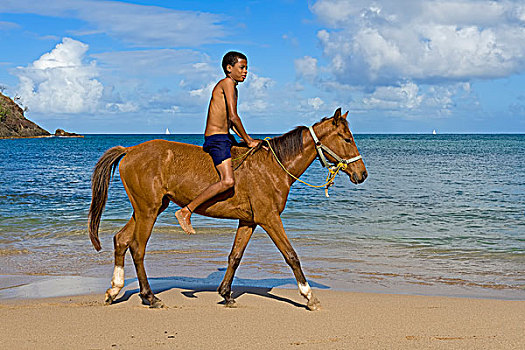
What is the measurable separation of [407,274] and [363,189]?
14398 millimetres

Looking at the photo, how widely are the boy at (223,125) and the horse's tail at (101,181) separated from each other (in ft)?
3.84

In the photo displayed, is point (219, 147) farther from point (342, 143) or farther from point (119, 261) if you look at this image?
point (119, 261)

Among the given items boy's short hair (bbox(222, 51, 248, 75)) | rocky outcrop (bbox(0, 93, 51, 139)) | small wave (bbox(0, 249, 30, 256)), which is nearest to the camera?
boy's short hair (bbox(222, 51, 248, 75))

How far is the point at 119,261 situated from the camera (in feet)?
20.6

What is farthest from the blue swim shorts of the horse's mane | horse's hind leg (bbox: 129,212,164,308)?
horse's hind leg (bbox: 129,212,164,308)

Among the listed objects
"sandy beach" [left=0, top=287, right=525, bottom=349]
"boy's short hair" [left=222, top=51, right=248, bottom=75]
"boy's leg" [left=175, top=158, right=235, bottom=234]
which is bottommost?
"sandy beach" [left=0, top=287, right=525, bottom=349]

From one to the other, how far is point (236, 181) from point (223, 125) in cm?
67

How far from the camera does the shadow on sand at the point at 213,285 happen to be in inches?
270

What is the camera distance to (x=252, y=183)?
241 inches

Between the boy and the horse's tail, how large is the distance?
1.17m

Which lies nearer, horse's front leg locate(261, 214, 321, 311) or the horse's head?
horse's front leg locate(261, 214, 321, 311)

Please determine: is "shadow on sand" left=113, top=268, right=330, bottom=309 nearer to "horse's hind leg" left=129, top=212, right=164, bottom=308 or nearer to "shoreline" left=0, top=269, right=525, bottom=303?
"shoreline" left=0, top=269, right=525, bottom=303

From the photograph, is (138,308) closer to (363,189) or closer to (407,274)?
(407,274)

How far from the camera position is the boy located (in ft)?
19.4
